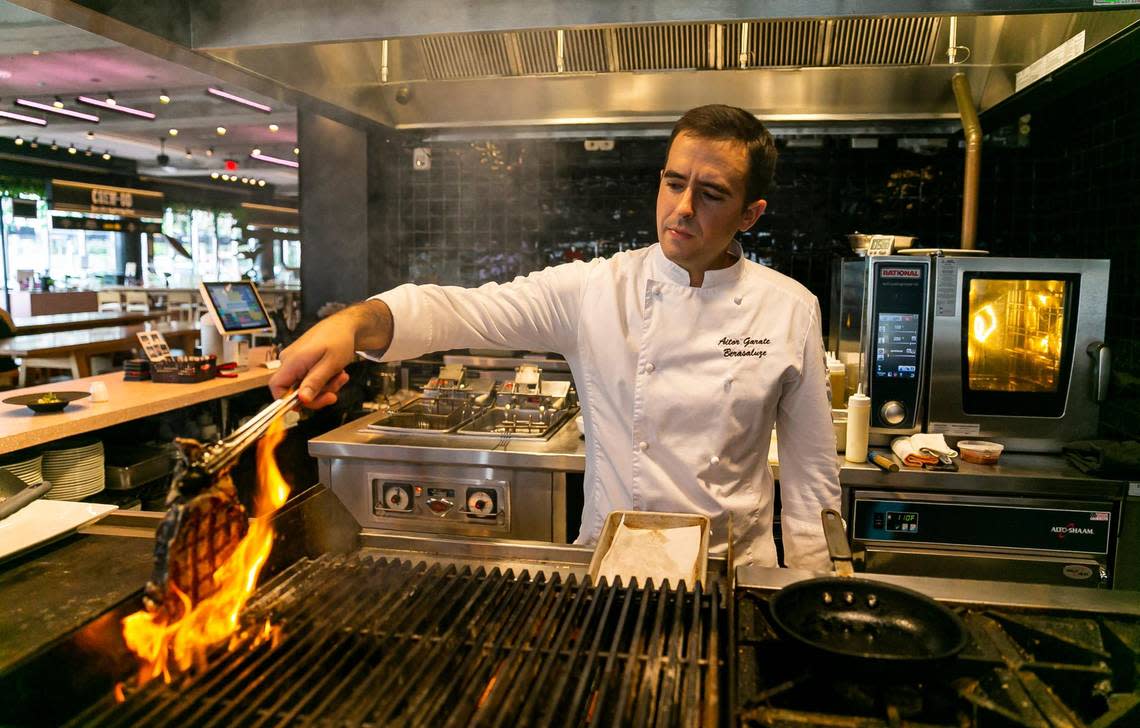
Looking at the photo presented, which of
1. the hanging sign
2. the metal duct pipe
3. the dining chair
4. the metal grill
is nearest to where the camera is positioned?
the metal grill

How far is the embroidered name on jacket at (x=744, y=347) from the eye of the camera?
2090mm

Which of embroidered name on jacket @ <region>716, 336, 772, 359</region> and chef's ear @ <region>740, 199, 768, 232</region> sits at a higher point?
chef's ear @ <region>740, 199, 768, 232</region>

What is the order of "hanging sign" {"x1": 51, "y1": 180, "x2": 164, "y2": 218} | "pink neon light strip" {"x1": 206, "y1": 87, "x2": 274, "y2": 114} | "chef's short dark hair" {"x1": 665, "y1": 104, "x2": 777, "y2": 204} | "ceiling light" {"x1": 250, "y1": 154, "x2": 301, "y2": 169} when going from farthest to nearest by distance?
"ceiling light" {"x1": 250, "y1": 154, "x2": 301, "y2": 169}, "hanging sign" {"x1": 51, "y1": 180, "x2": 164, "y2": 218}, "pink neon light strip" {"x1": 206, "y1": 87, "x2": 274, "y2": 114}, "chef's short dark hair" {"x1": 665, "y1": 104, "x2": 777, "y2": 204}

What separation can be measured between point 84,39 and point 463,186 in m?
4.62

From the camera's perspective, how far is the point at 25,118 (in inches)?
416

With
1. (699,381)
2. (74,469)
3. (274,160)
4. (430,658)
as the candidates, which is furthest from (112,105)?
(430,658)

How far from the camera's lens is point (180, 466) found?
3.75ft

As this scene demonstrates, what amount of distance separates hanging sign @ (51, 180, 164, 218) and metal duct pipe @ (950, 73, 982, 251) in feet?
48.4

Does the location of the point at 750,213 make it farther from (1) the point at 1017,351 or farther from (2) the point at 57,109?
(2) the point at 57,109

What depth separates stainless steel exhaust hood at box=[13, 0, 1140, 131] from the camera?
236 cm

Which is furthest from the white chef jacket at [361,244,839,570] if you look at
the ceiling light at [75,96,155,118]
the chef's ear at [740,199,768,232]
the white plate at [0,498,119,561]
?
the ceiling light at [75,96,155,118]

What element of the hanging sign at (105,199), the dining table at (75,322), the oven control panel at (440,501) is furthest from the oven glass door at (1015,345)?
the hanging sign at (105,199)

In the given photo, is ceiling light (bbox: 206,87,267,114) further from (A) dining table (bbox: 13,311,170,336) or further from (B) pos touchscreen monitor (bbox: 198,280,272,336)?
(B) pos touchscreen monitor (bbox: 198,280,272,336)

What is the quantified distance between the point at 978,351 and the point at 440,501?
90.2 inches
